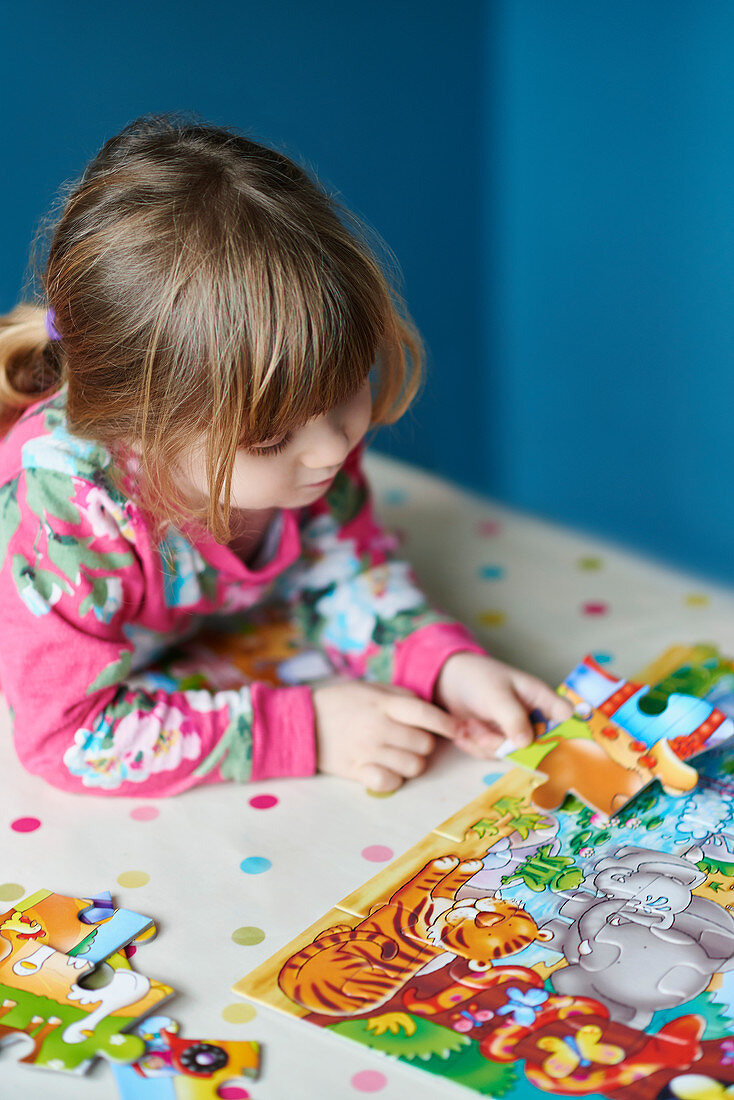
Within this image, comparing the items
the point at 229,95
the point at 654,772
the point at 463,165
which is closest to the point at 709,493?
the point at 463,165

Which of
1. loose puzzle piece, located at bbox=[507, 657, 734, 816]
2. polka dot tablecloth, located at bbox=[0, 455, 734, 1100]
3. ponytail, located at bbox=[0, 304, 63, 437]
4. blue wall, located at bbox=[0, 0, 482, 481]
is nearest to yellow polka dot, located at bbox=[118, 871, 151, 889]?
polka dot tablecloth, located at bbox=[0, 455, 734, 1100]

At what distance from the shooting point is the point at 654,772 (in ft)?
2.00

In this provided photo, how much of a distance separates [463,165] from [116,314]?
957 millimetres

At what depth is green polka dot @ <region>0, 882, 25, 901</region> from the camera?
559mm

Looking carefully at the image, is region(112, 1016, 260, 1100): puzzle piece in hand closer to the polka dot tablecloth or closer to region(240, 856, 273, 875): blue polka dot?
the polka dot tablecloth

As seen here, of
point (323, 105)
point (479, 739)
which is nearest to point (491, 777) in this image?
point (479, 739)

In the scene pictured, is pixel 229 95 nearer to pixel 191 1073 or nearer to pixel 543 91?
pixel 543 91

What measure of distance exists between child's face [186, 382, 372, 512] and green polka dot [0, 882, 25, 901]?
225 mm

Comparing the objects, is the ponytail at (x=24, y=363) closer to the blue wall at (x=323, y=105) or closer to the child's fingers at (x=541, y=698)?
the blue wall at (x=323, y=105)

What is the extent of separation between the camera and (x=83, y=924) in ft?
1.76

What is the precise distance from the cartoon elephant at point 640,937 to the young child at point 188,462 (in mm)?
133

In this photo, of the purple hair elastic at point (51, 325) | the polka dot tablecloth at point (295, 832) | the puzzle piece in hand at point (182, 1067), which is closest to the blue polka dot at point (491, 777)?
the polka dot tablecloth at point (295, 832)

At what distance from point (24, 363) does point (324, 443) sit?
25cm

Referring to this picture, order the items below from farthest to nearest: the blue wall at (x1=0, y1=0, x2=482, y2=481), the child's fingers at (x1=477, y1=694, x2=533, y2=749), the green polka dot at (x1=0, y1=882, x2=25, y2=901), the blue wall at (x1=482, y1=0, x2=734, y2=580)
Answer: the blue wall at (x1=482, y1=0, x2=734, y2=580), the blue wall at (x1=0, y1=0, x2=482, y2=481), the child's fingers at (x1=477, y1=694, x2=533, y2=749), the green polka dot at (x1=0, y1=882, x2=25, y2=901)
